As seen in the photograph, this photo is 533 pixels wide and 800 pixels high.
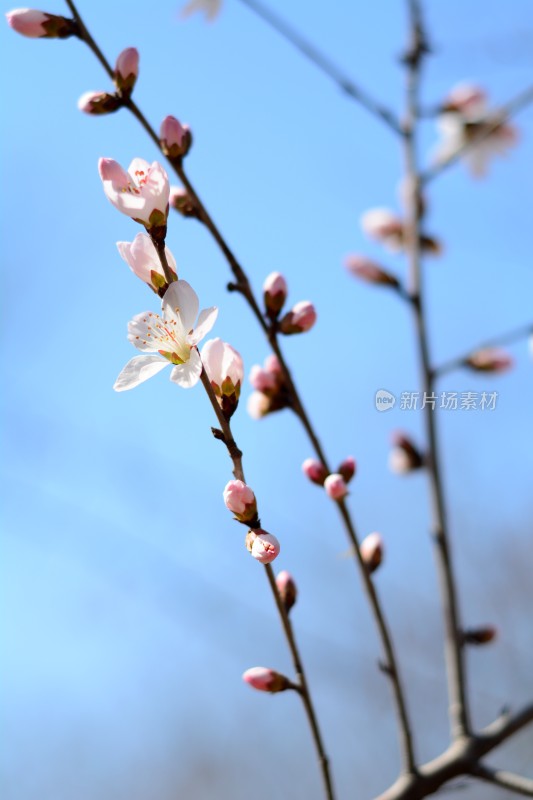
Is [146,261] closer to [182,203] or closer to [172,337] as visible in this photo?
[172,337]

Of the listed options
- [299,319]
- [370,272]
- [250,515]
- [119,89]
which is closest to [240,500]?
[250,515]

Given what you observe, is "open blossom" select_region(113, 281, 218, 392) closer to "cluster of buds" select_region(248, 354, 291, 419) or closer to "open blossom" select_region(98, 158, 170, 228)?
"open blossom" select_region(98, 158, 170, 228)

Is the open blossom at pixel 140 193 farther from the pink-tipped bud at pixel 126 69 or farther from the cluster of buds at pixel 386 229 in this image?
the cluster of buds at pixel 386 229

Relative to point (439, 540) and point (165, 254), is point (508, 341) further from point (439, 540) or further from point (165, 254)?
point (165, 254)

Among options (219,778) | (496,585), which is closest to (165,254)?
(496,585)

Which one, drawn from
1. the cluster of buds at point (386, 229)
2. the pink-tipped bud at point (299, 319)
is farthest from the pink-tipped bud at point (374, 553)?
the cluster of buds at point (386, 229)

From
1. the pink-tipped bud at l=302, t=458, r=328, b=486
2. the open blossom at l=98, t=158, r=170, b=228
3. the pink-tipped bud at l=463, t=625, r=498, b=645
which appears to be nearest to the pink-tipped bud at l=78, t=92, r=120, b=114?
the open blossom at l=98, t=158, r=170, b=228
